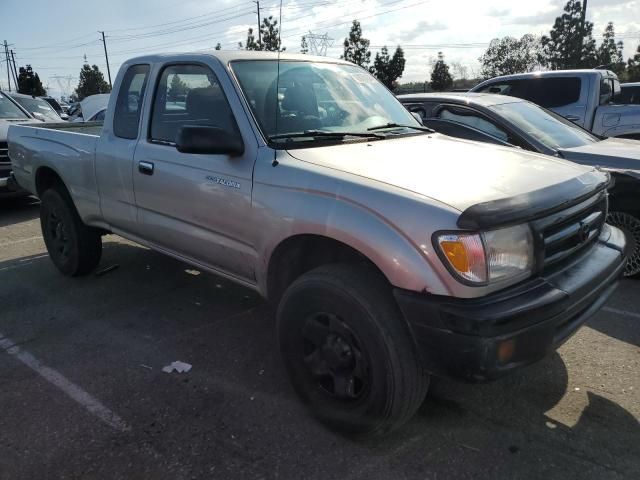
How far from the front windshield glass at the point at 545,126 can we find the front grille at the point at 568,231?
2.49 m

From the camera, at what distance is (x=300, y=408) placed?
2979mm

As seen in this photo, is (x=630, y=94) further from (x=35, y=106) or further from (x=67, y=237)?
(x=35, y=106)

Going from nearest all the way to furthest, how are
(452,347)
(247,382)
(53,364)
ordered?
(452,347) → (247,382) → (53,364)

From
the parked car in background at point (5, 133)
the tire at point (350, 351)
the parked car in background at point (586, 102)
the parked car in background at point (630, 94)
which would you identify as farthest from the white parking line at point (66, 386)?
the parked car in background at point (630, 94)

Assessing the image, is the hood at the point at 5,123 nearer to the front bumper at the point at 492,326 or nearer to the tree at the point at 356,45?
the front bumper at the point at 492,326

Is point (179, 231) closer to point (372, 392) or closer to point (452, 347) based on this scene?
point (372, 392)

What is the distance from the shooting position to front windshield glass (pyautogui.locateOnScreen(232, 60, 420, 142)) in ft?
10.4

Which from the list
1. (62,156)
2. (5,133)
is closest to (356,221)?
(62,156)

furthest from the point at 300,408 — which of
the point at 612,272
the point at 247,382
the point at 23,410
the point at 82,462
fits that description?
the point at 612,272

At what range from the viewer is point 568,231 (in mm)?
2557

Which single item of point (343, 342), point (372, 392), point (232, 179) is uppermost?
point (232, 179)

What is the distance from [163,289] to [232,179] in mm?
2188

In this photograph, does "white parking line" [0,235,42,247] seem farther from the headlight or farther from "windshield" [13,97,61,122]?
the headlight

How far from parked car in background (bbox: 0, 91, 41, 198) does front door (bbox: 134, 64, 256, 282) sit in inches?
165
